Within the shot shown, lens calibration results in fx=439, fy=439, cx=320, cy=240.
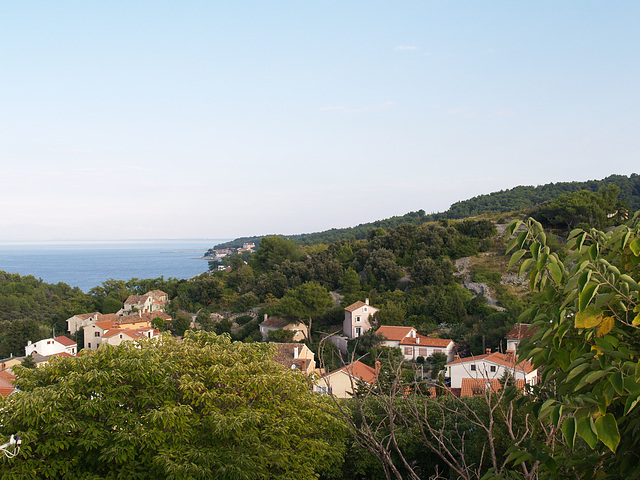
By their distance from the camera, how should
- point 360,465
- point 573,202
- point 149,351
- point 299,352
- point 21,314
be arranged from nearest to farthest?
point 149,351, point 360,465, point 299,352, point 573,202, point 21,314

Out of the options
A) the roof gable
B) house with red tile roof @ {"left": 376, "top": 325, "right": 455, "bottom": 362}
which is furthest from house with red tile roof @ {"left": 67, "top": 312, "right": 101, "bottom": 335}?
house with red tile roof @ {"left": 376, "top": 325, "right": 455, "bottom": 362}

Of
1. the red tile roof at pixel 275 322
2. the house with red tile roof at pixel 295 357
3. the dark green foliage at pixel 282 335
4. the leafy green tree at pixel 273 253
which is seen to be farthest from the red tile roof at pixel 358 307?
the leafy green tree at pixel 273 253

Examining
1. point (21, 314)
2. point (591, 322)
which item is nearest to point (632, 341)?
point (591, 322)

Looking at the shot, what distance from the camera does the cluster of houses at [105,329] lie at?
29.6 metres

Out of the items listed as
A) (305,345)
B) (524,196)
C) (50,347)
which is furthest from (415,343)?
(524,196)

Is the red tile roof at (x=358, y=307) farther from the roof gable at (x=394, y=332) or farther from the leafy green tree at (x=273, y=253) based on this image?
the leafy green tree at (x=273, y=253)

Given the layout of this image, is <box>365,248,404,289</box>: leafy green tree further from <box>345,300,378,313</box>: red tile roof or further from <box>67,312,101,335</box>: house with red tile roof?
<box>67,312,101,335</box>: house with red tile roof

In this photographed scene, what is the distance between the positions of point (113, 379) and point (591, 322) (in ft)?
24.5

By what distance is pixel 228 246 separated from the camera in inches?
7244

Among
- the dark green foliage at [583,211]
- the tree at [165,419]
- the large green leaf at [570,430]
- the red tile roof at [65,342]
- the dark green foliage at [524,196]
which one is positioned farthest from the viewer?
the dark green foliage at [524,196]

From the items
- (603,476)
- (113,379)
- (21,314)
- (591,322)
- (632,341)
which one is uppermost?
(591,322)

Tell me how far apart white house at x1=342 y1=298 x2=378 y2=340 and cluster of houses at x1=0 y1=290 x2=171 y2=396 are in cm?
1296

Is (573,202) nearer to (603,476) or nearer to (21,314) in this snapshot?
(603,476)

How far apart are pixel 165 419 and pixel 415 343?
1936 centimetres
